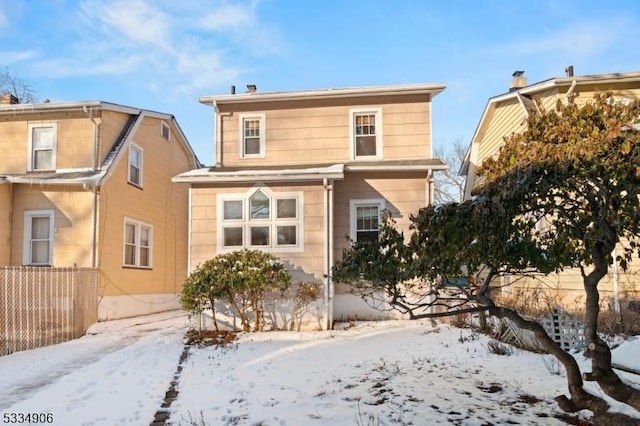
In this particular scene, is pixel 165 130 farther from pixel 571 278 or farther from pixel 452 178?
pixel 452 178

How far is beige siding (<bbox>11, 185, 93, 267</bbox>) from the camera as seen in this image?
1223 centimetres

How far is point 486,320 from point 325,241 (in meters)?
3.82

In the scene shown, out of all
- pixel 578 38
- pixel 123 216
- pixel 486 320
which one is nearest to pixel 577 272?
pixel 486 320

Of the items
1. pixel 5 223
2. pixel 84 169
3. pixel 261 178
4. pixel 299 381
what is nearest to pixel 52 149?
pixel 84 169

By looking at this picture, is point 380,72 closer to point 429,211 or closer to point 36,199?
point 36,199

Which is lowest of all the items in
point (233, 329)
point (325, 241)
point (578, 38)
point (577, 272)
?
point (233, 329)

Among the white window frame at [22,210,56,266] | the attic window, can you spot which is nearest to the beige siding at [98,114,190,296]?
the attic window

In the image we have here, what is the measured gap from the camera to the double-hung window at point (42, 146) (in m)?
13.1

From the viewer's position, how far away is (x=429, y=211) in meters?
3.68

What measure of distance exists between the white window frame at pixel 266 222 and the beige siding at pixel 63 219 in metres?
4.13

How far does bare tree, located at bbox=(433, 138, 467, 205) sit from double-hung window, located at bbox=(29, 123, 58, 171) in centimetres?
2081

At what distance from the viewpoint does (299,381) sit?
5.84 meters

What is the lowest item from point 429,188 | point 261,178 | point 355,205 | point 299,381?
point 299,381

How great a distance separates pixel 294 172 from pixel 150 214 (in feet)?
23.7
